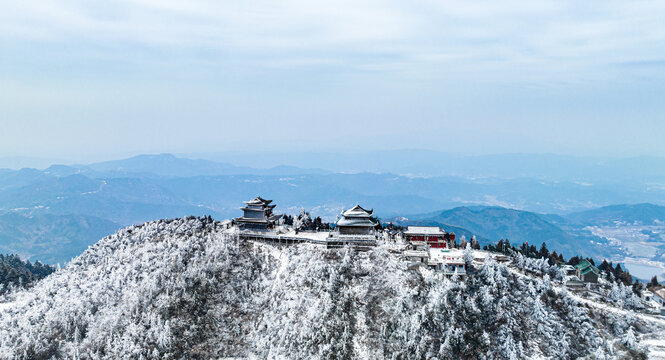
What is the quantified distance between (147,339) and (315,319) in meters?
21.8

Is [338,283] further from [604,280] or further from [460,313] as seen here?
[604,280]

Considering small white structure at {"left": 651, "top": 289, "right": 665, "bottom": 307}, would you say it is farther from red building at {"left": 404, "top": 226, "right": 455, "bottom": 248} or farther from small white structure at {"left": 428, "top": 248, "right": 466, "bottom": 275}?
red building at {"left": 404, "top": 226, "right": 455, "bottom": 248}

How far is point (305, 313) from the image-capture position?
60344 mm

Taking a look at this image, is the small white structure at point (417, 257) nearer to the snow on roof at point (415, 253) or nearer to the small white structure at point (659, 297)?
the snow on roof at point (415, 253)

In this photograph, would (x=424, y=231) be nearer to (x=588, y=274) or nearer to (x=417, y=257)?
(x=417, y=257)

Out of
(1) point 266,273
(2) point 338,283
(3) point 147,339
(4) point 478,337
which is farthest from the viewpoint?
(1) point 266,273

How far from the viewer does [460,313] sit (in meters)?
57.9

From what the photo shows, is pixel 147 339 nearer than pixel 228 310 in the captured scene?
Yes

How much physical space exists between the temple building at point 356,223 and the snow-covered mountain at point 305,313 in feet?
14.9

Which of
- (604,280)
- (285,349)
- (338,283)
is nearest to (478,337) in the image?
(338,283)

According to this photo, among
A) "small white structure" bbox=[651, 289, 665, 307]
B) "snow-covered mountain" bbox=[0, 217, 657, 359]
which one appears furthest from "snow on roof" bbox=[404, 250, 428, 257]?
"small white structure" bbox=[651, 289, 665, 307]

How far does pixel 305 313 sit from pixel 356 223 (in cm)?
1860

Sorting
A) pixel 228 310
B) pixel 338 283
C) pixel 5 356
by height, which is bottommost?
pixel 5 356

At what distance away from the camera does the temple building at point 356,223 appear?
73688mm
